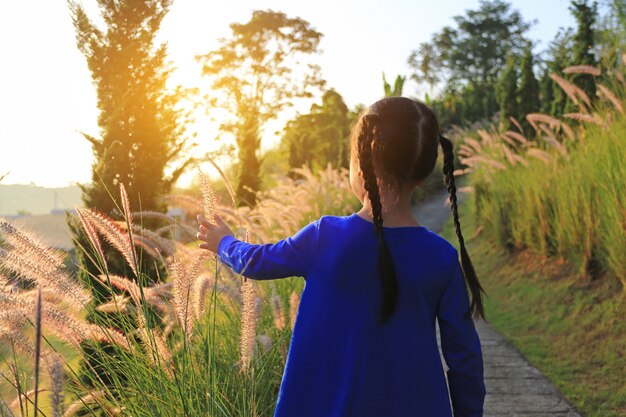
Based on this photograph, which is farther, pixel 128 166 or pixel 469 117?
pixel 469 117

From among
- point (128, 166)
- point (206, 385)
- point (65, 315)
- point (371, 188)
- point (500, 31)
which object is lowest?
point (206, 385)

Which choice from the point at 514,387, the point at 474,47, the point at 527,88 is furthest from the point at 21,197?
the point at 474,47

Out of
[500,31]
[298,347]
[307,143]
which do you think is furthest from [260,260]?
[500,31]

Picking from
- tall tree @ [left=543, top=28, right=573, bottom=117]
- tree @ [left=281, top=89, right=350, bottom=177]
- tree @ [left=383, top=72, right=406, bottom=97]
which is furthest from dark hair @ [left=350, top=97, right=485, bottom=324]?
tree @ [left=281, top=89, right=350, bottom=177]

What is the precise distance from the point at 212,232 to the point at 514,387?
296 centimetres

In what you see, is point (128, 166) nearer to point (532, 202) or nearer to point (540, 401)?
point (540, 401)

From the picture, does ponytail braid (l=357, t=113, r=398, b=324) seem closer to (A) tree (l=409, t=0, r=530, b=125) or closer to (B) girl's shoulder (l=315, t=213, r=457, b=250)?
(B) girl's shoulder (l=315, t=213, r=457, b=250)

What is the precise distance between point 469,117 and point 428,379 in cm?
3022

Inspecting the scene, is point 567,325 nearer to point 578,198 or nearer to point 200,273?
point 578,198

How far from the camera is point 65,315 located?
1715 millimetres

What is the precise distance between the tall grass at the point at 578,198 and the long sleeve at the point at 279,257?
148 inches

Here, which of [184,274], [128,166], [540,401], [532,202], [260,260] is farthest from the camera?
[532,202]

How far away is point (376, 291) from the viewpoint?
1.76 metres

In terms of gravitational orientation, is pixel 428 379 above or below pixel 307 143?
below
